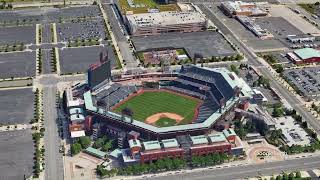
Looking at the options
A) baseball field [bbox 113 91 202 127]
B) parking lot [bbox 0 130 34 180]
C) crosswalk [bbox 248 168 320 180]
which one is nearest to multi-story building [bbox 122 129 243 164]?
crosswalk [bbox 248 168 320 180]

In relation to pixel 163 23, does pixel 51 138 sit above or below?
below

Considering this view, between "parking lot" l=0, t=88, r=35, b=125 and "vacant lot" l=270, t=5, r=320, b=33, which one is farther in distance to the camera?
"vacant lot" l=270, t=5, r=320, b=33

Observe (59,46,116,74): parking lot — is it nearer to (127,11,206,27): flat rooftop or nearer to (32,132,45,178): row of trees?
(127,11,206,27): flat rooftop

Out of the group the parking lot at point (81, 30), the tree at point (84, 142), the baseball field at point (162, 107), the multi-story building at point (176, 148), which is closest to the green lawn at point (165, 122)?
the baseball field at point (162, 107)

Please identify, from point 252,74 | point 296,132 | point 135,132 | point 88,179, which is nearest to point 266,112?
point 296,132

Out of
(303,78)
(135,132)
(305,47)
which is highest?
(305,47)

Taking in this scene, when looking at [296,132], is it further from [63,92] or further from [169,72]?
[63,92]

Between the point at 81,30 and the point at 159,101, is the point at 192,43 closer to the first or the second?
the point at 81,30

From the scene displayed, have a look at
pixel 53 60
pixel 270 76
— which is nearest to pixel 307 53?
pixel 270 76
